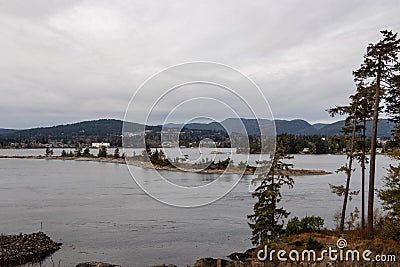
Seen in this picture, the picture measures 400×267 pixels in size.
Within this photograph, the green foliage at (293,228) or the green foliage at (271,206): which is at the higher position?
the green foliage at (271,206)

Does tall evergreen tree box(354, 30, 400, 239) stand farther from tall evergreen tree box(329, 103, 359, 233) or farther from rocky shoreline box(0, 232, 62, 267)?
rocky shoreline box(0, 232, 62, 267)

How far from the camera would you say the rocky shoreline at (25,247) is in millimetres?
20781

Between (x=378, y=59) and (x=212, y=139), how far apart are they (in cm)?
700

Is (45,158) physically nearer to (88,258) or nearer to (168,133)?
(88,258)

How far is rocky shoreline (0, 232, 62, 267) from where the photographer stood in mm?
20781

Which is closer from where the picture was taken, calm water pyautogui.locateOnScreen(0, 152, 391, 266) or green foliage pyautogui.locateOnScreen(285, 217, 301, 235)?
green foliage pyautogui.locateOnScreen(285, 217, 301, 235)

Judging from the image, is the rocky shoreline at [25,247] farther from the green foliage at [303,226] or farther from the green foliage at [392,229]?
the green foliage at [392,229]

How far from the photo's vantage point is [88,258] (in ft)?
68.5

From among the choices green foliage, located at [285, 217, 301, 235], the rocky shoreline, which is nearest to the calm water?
the rocky shoreline

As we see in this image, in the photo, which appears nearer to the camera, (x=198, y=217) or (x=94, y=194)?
(x=198, y=217)

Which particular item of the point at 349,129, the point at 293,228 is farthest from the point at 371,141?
the point at 293,228

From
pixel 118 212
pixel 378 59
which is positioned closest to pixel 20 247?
pixel 118 212

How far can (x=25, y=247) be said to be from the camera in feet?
73.3

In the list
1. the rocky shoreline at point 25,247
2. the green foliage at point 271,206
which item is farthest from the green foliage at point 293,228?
the rocky shoreline at point 25,247
